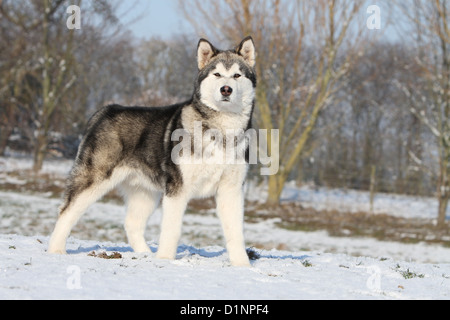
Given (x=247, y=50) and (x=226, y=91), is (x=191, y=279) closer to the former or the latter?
(x=226, y=91)

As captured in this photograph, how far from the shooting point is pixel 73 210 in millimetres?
5223

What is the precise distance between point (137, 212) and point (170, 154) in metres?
1.27

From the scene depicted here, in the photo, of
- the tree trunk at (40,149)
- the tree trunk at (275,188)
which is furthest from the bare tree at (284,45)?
the tree trunk at (40,149)

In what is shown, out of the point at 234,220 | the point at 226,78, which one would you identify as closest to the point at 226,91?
the point at 226,78

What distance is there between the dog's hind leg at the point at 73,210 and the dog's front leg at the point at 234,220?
3.90 ft

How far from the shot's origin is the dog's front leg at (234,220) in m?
5.00

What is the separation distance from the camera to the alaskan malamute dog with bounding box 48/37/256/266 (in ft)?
16.1

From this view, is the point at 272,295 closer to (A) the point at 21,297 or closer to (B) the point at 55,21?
(A) the point at 21,297

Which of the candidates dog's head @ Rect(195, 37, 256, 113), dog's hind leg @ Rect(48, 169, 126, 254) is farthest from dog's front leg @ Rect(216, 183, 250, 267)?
dog's hind leg @ Rect(48, 169, 126, 254)

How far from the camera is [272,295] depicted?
12.1ft

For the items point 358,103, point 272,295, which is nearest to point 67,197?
point 272,295

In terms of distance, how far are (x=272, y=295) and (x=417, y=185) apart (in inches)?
987

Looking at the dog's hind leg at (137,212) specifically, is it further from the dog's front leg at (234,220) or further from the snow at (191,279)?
the dog's front leg at (234,220)

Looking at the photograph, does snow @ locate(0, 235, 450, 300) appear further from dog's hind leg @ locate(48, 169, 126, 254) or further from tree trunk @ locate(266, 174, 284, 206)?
tree trunk @ locate(266, 174, 284, 206)
